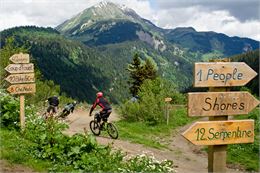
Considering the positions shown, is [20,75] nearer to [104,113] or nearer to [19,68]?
[19,68]

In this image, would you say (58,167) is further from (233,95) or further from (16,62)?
(16,62)

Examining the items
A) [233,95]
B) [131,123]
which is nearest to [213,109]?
[233,95]

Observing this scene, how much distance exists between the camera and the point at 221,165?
7.11m

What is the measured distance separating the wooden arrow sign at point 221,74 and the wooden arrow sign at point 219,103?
167 mm

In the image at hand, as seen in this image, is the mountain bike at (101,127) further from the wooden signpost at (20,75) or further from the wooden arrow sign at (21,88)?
the wooden signpost at (20,75)

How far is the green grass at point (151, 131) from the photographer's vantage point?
18.4m

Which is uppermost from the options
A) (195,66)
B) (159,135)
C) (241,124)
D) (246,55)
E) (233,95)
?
(246,55)

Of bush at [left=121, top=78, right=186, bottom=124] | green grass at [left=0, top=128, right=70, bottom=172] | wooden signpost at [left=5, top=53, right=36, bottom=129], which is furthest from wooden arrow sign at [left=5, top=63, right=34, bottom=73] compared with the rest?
bush at [left=121, top=78, right=186, bottom=124]

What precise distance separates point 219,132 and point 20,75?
28.0 ft

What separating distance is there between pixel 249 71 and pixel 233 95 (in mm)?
503

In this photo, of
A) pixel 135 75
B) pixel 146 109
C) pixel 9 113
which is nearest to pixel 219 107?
pixel 9 113

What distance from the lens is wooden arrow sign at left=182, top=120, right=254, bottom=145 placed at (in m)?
6.81

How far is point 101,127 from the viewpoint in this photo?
18594 millimetres

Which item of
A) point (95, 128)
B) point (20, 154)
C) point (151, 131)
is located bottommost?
point (151, 131)
